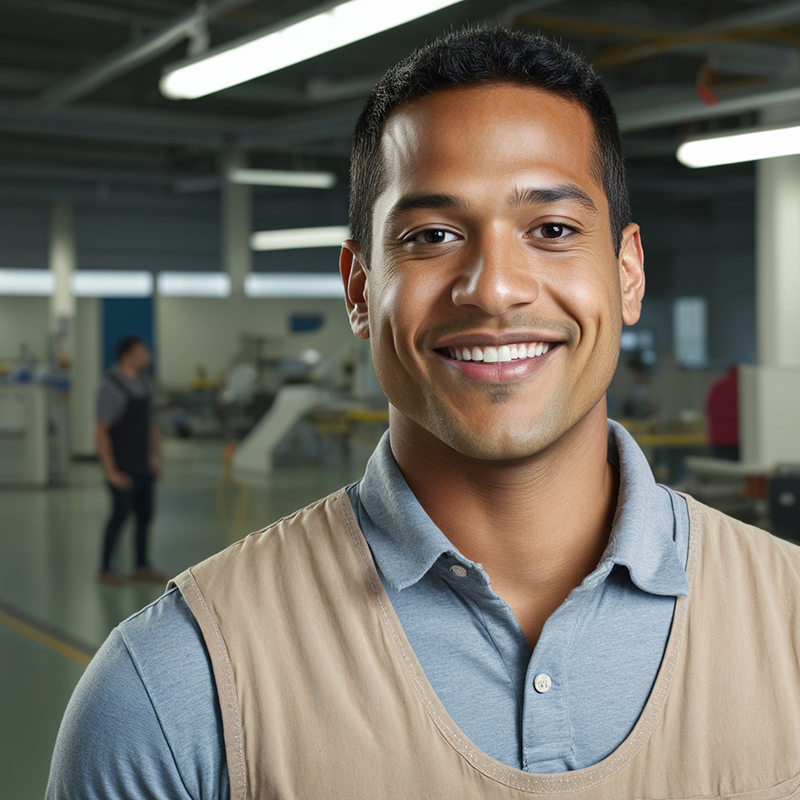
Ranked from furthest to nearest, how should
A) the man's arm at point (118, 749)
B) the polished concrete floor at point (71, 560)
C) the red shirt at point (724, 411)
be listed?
1. the red shirt at point (724, 411)
2. the polished concrete floor at point (71, 560)
3. the man's arm at point (118, 749)

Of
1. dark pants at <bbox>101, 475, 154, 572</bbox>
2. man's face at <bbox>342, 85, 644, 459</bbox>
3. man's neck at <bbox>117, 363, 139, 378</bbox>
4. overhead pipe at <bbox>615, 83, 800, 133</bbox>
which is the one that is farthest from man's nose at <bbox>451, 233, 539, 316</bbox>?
overhead pipe at <bbox>615, 83, 800, 133</bbox>

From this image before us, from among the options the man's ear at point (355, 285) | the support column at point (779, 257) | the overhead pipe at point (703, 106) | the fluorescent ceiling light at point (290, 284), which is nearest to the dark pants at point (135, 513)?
the overhead pipe at point (703, 106)

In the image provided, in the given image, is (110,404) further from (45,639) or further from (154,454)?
(45,639)

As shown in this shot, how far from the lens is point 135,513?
613 cm

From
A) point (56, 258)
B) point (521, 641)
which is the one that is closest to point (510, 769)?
point (521, 641)

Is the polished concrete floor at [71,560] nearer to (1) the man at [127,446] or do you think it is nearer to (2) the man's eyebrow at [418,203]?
(1) the man at [127,446]

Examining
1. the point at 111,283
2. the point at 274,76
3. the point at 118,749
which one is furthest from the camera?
the point at 111,283

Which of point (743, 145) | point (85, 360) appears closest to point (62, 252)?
point (85, 360)

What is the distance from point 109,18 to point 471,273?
326 inches

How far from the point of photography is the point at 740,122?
12.1 meters

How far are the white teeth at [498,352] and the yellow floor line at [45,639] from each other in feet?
13.5

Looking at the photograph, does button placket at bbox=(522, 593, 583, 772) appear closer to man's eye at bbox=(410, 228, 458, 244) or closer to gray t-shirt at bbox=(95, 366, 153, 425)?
man's eye at bbox=(410, 228, 458, 244)

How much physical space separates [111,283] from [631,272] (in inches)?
669

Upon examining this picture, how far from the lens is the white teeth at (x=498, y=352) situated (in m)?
0.92
